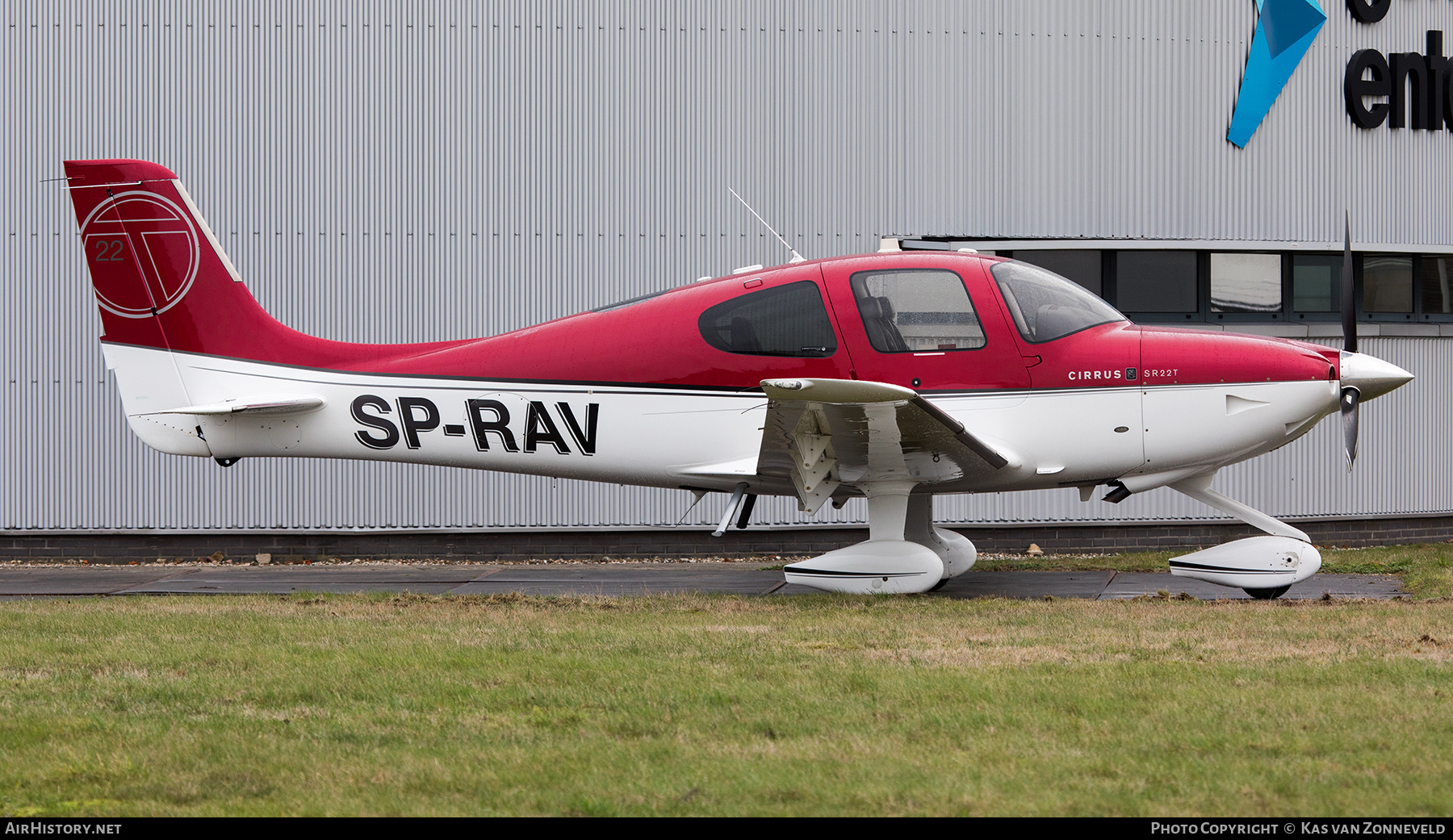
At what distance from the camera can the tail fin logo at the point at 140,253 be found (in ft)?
29.5

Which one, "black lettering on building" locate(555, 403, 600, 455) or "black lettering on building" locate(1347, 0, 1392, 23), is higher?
"black lettering on building" locate(1347, 0, 1392, 23)

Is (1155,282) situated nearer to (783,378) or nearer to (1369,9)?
(1369,9)

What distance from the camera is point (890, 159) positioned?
12750 mm

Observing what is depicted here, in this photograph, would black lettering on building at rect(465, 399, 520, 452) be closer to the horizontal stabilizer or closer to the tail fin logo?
the horizontal stabilizer

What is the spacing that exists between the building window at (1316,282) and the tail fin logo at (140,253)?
11.4 metres

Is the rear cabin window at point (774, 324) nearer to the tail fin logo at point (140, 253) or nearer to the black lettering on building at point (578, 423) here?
the black lettering on building at point (578, 423)

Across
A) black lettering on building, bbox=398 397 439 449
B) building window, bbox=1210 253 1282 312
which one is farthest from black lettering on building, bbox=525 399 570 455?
building window, bbox=1210 253 1282 312

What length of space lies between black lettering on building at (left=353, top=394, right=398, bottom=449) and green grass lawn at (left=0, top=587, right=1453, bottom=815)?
1946 mm

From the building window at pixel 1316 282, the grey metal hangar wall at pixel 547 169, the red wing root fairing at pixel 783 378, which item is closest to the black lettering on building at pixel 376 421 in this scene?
the red wing root fairing at pixel 783 378

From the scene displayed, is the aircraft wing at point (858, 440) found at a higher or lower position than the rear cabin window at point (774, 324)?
lower

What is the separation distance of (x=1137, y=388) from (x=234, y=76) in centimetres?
984

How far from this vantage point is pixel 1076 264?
12.9 meters

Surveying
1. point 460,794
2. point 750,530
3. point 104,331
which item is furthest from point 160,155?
point 460,794

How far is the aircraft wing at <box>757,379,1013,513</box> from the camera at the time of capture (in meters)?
7.28
